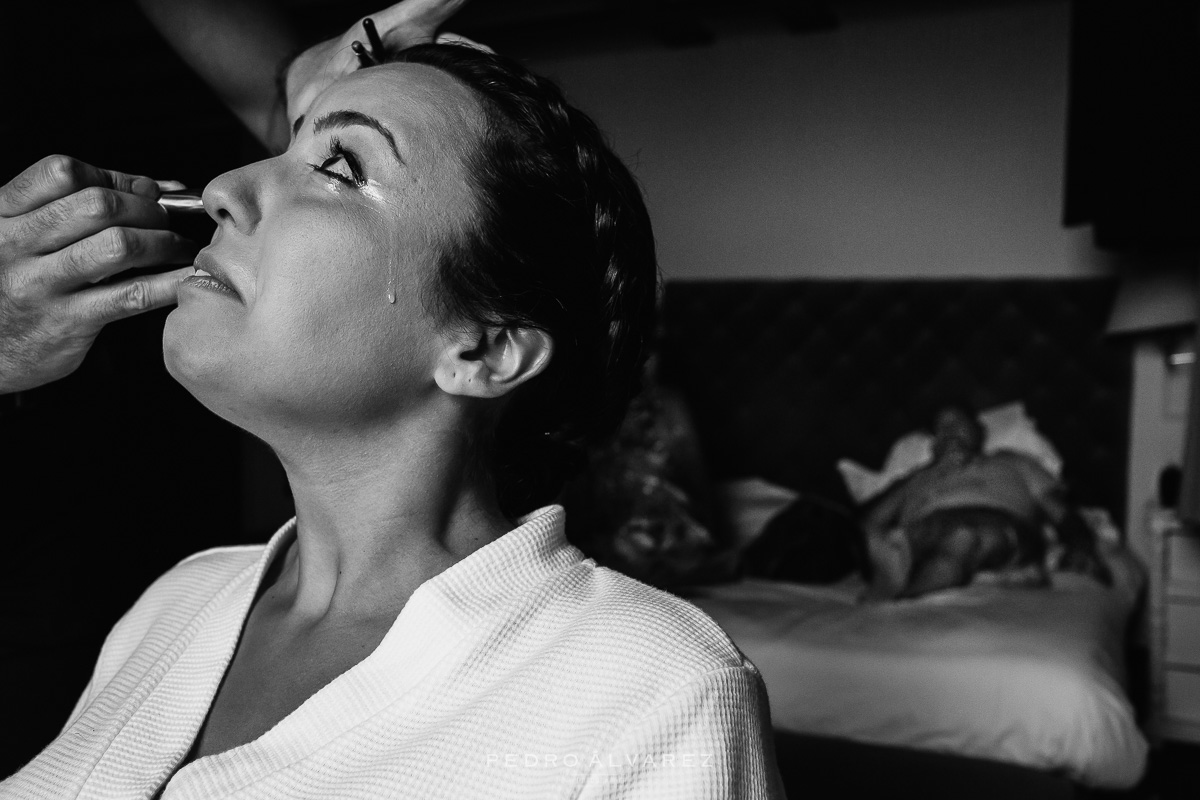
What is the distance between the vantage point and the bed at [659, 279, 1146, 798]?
95.3 inches

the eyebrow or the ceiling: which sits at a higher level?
the ceiling

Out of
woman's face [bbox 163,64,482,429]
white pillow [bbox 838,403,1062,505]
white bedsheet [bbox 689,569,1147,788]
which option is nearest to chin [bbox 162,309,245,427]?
woman's face [bbox 163,64,482,429]

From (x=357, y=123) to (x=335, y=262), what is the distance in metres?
0.19

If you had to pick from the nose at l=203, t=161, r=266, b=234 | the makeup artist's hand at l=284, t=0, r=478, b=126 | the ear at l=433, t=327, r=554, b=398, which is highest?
the makeup artist's hand at l=284, t=0, r=478, b=126

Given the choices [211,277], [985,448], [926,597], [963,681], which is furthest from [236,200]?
[985,448]

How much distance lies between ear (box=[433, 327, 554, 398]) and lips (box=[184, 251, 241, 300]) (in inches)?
9.4

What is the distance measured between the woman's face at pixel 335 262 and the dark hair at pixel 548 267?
0.13ft

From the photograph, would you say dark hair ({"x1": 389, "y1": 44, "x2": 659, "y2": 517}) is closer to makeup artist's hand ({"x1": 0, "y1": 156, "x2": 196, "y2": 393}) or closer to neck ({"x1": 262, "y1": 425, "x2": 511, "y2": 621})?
neck ({"x1": 262, "y1": 425, "x2": 511, "y2": 621})

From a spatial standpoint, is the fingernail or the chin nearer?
the chin

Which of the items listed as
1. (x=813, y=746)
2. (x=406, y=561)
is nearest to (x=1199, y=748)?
(x=813, y=746)

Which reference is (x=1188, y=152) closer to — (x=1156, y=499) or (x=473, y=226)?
(x=1156, y=499)

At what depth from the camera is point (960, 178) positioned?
4.35m

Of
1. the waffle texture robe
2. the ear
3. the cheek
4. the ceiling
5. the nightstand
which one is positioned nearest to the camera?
the waffle texture robe

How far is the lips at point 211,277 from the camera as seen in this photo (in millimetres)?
1143
